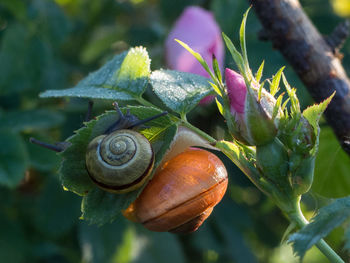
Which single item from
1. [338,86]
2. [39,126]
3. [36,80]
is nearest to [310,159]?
[338,86]

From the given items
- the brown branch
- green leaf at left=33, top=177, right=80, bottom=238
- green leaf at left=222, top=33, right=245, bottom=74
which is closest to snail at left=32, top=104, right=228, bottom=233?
green leaf at left=222, top=33, right=245, bottom=74

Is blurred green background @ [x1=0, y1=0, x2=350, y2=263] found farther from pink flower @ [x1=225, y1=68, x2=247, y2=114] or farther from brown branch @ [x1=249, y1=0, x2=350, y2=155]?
pink flower @ [x1=225, y1=68, x2=247, y2=114]

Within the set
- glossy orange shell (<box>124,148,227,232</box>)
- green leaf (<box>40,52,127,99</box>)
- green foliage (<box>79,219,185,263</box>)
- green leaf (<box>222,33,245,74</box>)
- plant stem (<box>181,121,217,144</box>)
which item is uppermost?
green leaf (<box>222,33,245,74</box>)

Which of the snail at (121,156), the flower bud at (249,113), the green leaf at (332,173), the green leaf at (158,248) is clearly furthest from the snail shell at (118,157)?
the green leaf at (158,248)

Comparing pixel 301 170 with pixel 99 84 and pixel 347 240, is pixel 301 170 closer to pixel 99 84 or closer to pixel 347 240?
pixel 347 240

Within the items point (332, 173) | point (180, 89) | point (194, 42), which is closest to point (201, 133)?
point (180, 89)

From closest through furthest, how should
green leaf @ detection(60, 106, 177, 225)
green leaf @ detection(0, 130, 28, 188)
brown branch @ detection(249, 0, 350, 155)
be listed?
green leaf @ detection(60, 106, 177, 225) → brown branch @ detection(249, 0, 350, 155) → green leaf @ detection(0, 130, 28, 188)

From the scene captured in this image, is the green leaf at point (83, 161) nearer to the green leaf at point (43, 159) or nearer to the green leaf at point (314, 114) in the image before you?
the green leaf at point (314, 114)
